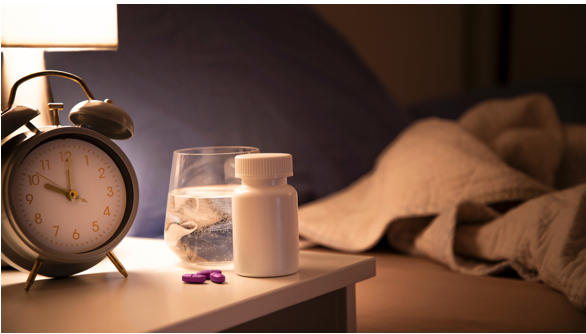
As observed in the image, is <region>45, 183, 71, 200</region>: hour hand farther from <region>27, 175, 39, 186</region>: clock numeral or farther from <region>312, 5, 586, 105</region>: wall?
<region>312, 5, 586, 105</region>: wall

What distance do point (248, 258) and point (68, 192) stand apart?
22 centimetres

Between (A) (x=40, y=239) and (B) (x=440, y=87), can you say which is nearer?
(A) (x=40, y=239)

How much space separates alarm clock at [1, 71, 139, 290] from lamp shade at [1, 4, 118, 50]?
214mm

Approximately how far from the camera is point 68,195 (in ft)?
1.74

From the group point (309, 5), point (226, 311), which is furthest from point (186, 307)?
point (309, 5)

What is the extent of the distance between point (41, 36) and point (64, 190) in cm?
35

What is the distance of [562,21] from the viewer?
2857 millimetres

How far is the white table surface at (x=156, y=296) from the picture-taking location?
0.41 metres

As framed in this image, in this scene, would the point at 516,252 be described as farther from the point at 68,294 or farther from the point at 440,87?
the point at 440,87

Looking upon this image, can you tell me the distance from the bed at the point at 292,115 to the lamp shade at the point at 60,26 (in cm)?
9

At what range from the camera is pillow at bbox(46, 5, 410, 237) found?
96cm

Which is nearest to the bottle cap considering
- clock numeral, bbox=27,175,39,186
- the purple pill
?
the purple pill

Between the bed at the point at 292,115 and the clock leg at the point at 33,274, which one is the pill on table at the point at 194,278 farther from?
the bed at the point at 292,115

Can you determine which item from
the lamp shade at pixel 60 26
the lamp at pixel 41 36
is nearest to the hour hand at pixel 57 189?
the lamp at pixel 41 36
